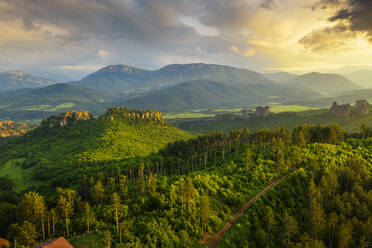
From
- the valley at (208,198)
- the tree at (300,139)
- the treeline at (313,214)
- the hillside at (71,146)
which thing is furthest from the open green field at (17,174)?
the tree at (300,139)

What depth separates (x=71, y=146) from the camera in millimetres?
152125

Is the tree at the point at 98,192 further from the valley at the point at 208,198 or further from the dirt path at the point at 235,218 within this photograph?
the dirt path at the point at 235,218

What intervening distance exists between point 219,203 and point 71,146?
137295 mm

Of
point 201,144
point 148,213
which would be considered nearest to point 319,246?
point 148,213

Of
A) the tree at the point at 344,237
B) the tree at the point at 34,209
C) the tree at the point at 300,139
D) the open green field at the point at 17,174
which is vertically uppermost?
the tree at the point at 300,139

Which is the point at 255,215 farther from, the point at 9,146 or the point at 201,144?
the point at 9,146

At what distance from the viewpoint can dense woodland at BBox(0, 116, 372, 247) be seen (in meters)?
44.4

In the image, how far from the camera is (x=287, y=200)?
63812 millimetres

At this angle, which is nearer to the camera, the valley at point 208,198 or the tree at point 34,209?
the valley at point 208,198

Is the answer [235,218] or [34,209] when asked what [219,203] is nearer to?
[235,218]

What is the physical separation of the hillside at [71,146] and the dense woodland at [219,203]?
9.18m

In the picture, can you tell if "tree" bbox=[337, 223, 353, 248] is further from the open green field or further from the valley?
the open green field

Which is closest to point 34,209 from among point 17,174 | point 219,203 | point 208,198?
point 208,198

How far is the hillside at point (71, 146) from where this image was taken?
121 metres
